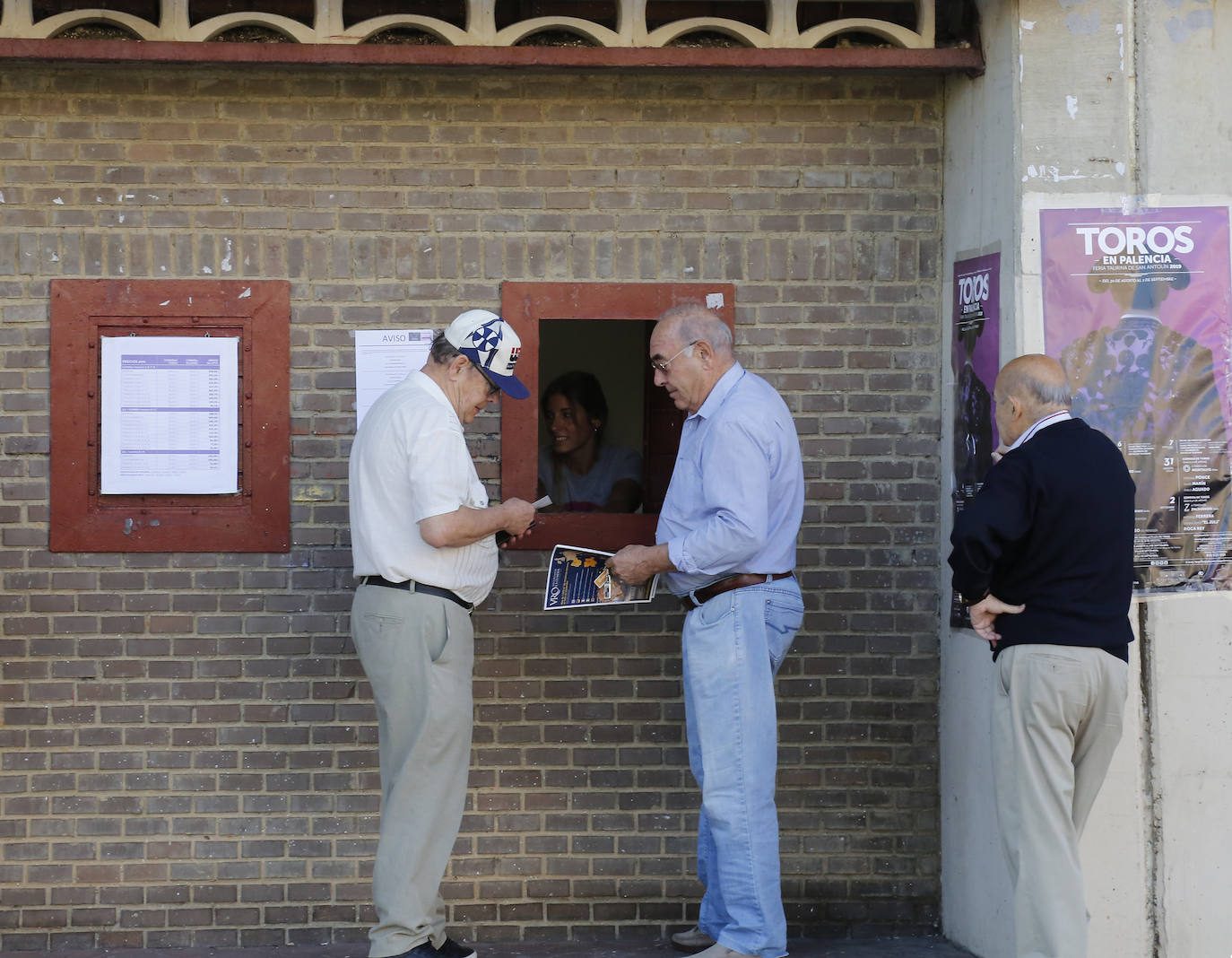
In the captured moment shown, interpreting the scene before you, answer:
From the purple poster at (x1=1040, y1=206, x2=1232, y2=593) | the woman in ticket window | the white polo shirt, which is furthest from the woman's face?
the purple poster at (x1=1040, y1=206, x2=1232, y2=593)

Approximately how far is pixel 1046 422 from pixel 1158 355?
842mm

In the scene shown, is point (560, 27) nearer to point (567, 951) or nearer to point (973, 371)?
point (973, 371)

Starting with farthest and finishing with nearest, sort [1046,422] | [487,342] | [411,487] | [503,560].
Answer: [503,560], [487,342], [411,487], [1046,422]

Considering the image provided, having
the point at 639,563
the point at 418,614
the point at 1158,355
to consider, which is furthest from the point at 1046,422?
the point at 418,614

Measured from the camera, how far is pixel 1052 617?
12.4 ft

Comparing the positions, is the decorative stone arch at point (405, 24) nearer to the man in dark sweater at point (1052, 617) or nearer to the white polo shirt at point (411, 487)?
the white polo shirt at point (411, 487)

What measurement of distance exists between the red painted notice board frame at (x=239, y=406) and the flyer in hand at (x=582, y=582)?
114 centimetres

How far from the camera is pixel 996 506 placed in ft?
12.1

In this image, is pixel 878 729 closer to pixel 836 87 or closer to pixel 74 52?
pixel 836 87

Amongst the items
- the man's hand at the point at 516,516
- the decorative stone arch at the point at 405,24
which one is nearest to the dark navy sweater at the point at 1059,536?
the man's hand at the point at 516,516

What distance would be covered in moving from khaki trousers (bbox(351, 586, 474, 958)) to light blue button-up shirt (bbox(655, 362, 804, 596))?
0.82 meters

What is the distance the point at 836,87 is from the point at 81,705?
12.2 feet

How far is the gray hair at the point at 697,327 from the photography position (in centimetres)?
432

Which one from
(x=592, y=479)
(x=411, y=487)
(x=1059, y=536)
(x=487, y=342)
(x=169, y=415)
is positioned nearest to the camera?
(x=1059, y=536)
